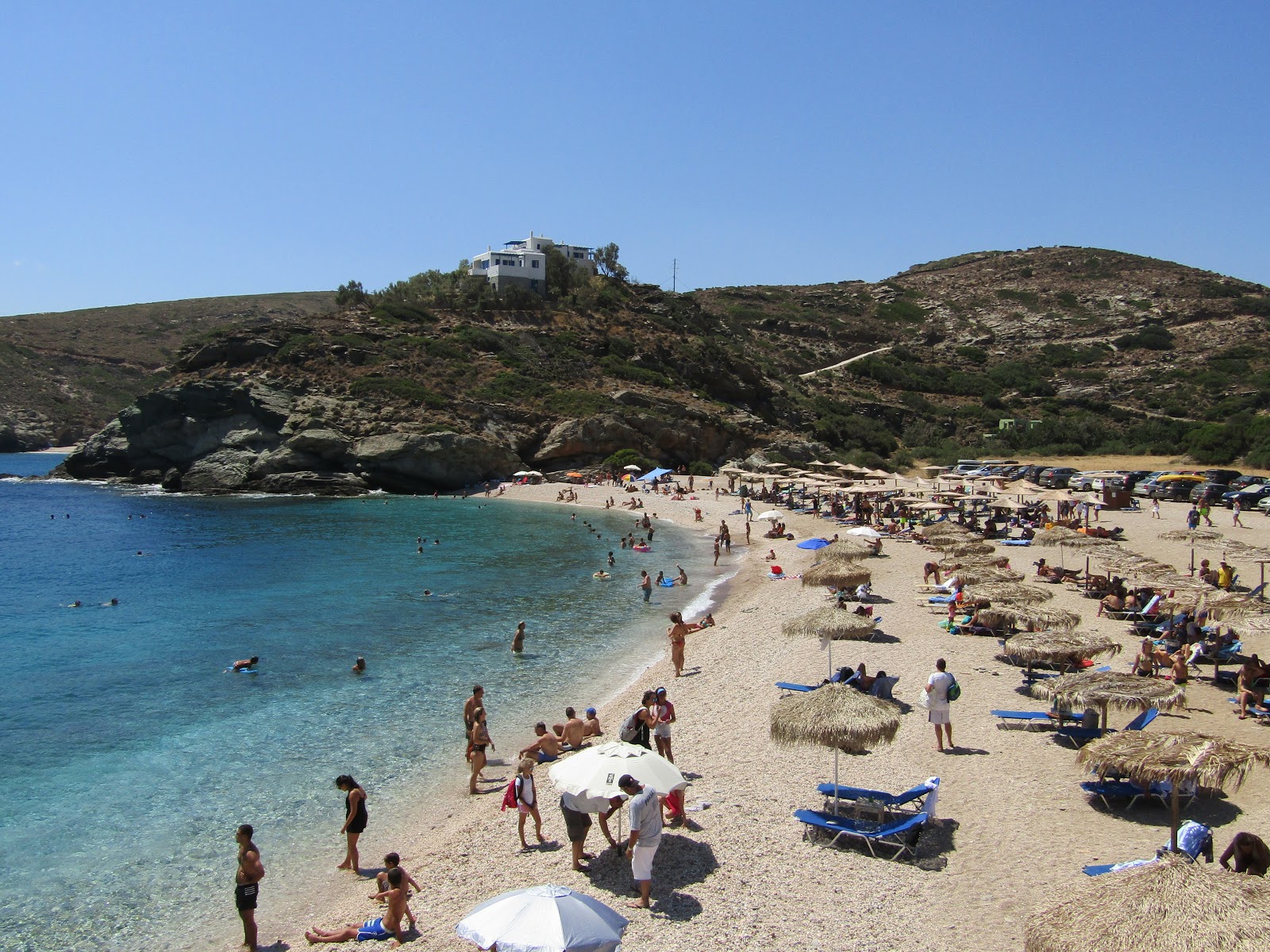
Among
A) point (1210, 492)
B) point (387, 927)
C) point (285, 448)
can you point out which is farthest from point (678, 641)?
point (285, 448)

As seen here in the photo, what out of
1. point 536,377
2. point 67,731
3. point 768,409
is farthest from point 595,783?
point 768,409

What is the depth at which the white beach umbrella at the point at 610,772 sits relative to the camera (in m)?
8.22

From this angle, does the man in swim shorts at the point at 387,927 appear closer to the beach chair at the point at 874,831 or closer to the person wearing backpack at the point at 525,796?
the person wearing backpack at the point at 525,796

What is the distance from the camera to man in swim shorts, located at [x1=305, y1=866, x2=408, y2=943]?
7840 mm

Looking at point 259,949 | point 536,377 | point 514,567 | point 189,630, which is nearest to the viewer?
point 259,949

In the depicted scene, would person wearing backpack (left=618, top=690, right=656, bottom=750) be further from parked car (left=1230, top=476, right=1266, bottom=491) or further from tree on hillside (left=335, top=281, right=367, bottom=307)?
tree on hillside (left=335, top=281, right=367, bottom=307)

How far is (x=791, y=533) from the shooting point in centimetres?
3541

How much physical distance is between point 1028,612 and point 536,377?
5089 centimetres

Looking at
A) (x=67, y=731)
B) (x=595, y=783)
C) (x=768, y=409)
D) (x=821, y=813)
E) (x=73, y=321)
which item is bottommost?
(x=67, y=731)

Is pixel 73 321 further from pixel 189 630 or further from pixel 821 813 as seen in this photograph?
pixel 821 813

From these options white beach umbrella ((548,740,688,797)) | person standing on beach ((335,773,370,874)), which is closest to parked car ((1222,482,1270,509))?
white beach umbrella ((548,740,688,797))

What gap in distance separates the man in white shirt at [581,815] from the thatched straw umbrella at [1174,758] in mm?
4934

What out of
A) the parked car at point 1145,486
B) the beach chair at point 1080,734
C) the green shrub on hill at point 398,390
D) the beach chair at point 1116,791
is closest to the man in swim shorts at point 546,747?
the beach chair at point 1116,791

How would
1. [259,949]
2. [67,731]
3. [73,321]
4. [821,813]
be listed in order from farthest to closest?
[73,321] → [67,731] → [821,813] → [259,949]
